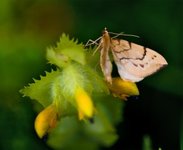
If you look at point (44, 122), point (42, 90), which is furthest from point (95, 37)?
point (44, 122)

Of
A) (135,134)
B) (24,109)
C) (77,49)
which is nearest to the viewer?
(77,49)

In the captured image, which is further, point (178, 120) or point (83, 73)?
point (178, 120)

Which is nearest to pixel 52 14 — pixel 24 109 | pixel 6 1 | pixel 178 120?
pixel 6 1

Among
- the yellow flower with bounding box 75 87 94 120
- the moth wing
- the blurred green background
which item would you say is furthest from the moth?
the blurred green background

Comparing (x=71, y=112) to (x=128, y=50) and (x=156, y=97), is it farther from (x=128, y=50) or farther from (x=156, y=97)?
(x=156, y=97)

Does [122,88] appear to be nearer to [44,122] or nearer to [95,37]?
[44,122]

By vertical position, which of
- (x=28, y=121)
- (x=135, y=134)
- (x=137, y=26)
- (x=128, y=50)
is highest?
(x=128, y=50)

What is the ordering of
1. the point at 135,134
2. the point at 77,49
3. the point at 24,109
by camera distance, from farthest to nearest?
1. the point at 135,134
2. the point at 24,109
3. the point at 77,49
